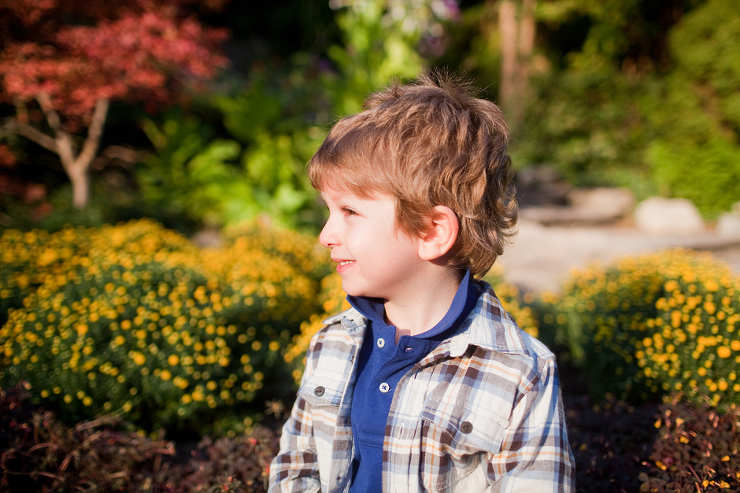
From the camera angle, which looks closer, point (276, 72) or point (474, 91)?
point (474, 91)

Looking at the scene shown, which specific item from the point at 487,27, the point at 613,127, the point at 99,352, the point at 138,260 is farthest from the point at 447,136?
the point at 487,27

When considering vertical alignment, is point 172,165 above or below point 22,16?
below

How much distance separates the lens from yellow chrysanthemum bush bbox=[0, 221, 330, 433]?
8.09 feet

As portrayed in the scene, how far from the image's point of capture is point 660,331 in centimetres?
258

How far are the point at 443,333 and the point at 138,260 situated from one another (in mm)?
2509

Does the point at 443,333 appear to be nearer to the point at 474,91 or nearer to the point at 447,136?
the point at 447,136

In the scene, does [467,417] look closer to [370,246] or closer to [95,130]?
[370,246]

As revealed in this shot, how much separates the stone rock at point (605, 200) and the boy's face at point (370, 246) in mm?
8652

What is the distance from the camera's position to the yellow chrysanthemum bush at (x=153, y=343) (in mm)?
2465

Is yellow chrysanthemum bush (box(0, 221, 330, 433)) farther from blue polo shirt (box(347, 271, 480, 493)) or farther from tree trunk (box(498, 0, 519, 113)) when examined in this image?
tree trunk (box(498, 0, 519, 113))

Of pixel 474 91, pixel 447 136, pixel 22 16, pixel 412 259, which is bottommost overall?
pixel 412 259

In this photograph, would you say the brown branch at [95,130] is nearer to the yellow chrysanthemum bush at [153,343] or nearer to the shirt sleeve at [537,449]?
the yellow chrysanthemum bush at [153,343]

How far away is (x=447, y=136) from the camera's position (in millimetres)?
1268

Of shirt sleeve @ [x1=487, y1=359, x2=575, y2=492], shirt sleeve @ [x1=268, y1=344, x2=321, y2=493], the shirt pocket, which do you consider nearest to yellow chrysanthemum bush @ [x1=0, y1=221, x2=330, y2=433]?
shirt sleeve @ [x1=268, y1=344, x2=321, y2=493]
